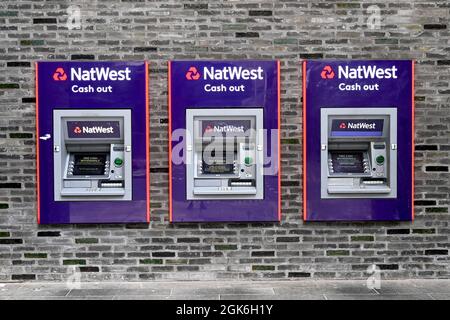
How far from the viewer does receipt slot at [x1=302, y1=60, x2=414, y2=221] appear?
7.00 metres

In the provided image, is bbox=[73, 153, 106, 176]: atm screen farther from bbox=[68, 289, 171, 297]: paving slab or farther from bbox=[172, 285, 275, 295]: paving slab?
bbox=[172, 285, 275, 295]: paving slab

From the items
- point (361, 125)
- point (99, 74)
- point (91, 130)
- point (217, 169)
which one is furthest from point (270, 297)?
point (99, 74)

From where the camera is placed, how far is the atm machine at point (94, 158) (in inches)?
272

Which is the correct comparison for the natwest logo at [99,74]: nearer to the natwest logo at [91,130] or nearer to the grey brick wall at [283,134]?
the grey brick wall at [283,134]

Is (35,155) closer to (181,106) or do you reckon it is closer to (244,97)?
(181,106)

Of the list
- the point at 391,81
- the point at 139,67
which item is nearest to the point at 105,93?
the point at 139,67

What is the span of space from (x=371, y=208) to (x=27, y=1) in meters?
4.82

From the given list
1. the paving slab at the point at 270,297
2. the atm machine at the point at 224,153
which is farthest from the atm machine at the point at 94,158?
the paving slab at the point at 270,297

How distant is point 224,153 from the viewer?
698 cm

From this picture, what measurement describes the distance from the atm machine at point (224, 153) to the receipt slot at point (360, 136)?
605mm

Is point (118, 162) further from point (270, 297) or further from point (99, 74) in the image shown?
point (270, 297)

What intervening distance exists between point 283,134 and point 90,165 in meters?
2.36

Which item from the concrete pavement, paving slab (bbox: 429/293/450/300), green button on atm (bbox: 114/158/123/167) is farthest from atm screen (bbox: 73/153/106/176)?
paving slab (bbox: 429/293/450/300)

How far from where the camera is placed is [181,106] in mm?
6949
